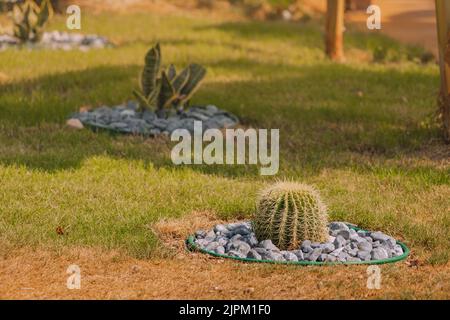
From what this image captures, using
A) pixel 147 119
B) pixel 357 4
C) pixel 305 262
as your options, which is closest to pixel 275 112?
pixel 147 119

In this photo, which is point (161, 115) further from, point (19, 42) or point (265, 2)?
point (265, 2)

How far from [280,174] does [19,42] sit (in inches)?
369

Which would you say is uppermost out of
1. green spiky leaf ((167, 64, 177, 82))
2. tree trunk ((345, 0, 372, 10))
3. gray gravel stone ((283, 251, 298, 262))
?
tree trunk ((345, 0, 372, 10))

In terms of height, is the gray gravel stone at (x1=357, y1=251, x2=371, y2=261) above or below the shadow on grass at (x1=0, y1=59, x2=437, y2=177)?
below

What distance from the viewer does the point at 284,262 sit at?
24.0 feet

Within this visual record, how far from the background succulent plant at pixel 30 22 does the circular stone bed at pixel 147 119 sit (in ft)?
18.4

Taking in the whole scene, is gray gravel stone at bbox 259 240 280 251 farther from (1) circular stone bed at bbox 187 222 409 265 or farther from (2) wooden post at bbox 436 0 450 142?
(2) wooden post at bbox 436 0 450 142

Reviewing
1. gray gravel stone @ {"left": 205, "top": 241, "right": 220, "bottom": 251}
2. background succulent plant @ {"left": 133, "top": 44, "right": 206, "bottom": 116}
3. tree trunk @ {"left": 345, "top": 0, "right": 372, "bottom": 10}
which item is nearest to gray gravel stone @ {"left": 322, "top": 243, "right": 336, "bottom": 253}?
gray gravel stone @ {"left": 205, "top": 241, "right": 220, "bottom": 251}

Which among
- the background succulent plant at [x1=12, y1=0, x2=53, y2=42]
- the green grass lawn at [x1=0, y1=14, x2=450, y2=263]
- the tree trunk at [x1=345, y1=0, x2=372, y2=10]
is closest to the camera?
the green grass lawn at [x1=0, y1=14, x2=450, y2=263]

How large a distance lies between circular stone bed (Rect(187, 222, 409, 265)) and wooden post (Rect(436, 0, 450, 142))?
347 cm

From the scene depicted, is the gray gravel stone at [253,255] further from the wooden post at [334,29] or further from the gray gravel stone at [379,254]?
the wooden post at [334,29]

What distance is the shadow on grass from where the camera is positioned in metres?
10.6

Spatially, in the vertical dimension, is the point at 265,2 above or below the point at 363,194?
above
